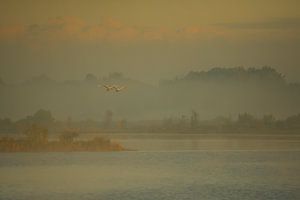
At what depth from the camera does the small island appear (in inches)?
366

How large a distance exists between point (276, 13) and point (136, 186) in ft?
9.74

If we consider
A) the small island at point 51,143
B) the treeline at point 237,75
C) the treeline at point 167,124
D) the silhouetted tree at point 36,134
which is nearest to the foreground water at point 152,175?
the small island at point 51,143

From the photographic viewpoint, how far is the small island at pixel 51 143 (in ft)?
30.5

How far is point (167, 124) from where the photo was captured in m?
9.60

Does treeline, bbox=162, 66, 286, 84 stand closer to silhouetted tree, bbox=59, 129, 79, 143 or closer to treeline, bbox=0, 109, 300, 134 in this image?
treeline, bbox=0, 109, 300, 134

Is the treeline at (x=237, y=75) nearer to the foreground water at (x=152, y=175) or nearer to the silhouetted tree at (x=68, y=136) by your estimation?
the foreground water at (x=152, y=175)

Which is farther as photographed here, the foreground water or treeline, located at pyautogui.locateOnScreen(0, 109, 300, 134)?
treeline, located at pyautogui.locateOnScreen(0, 109, 300, 134)

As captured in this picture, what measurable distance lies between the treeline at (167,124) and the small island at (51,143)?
0.09 m

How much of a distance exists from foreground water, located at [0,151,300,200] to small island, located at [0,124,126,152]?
0.10 meters

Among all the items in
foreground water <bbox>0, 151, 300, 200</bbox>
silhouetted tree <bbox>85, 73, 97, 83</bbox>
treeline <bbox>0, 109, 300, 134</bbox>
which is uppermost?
silhouetted tree <bbox>85, 73, 97, 83</bbox>

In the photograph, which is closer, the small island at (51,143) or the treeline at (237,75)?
the small island at (51,143)

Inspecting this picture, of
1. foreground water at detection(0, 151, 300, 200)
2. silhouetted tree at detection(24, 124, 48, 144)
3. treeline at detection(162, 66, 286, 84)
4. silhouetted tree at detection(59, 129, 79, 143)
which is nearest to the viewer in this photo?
foreground water at detection(0, 151, 300, 200)

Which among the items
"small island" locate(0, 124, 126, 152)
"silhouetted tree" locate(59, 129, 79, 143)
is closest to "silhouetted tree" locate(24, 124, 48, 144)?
"small island" locate(0, 124, 126, 152)

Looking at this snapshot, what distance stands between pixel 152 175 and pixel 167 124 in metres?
0.74
